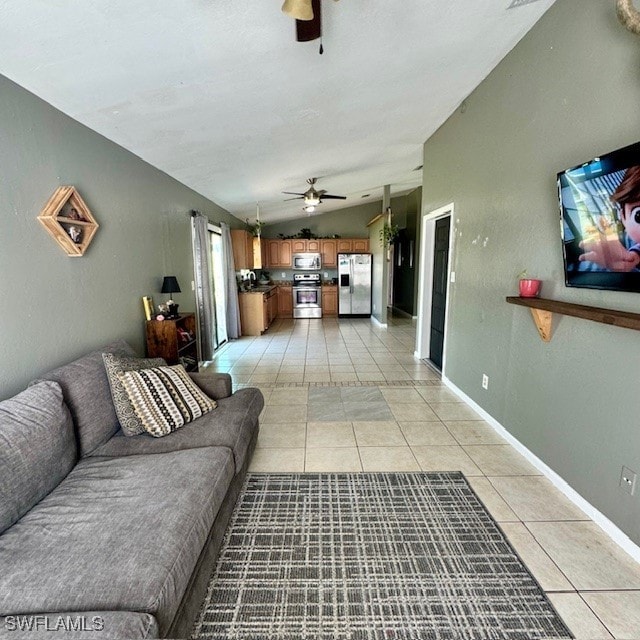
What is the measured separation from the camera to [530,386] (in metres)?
2.40

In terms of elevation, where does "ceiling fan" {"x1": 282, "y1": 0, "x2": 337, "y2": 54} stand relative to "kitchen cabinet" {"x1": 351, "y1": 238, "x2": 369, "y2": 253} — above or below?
above

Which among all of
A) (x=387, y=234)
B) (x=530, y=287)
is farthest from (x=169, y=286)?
(x=387, y=234)

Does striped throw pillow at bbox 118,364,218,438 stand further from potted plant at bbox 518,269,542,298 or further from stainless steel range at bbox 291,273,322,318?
stainless steel range at bbox 291,273,322,318

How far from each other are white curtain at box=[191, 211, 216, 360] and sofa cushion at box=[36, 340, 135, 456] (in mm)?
2627

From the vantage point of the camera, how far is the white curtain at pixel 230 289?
19.4ft

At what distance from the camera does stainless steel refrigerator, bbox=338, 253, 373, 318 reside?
841 cm

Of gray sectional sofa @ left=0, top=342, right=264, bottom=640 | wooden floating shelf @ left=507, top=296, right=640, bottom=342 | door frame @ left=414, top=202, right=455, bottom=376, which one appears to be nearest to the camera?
gray sectional sofa @ left=0, top=342, right=264, bottom=640

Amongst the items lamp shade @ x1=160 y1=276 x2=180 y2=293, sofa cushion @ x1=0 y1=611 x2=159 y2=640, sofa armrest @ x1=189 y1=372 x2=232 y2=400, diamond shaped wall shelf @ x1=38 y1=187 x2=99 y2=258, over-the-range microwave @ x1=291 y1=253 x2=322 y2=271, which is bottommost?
sofa cushion @ x1=0 y1=611 x2=159 y2=640

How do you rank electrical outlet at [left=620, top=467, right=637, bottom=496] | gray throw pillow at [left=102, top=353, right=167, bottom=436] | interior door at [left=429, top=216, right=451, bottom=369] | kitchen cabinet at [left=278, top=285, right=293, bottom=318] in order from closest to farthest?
electrical outlet at [left=620, top=467, right=637, bottom=496]
gray throw pillow at [left=102, top=353, right=167, bottom=436]
interior door at [left=429, top=216, right=451, bottom=369]
kitchen cabinet at [left=278, top=285, right=293, bottom=318]

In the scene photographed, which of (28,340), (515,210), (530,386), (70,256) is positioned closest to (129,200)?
(70,256)

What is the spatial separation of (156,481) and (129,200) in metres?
2.50

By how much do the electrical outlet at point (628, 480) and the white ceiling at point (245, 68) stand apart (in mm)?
2646

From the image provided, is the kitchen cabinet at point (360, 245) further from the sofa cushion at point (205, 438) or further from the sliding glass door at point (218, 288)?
the sofa cushion at point (205, 438)

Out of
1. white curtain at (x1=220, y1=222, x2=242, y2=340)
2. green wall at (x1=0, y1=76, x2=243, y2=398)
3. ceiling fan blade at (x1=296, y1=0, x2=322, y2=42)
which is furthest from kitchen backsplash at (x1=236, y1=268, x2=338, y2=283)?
ceiling fan blade at (x1=296, y1=0, x2=322, y2=42)
